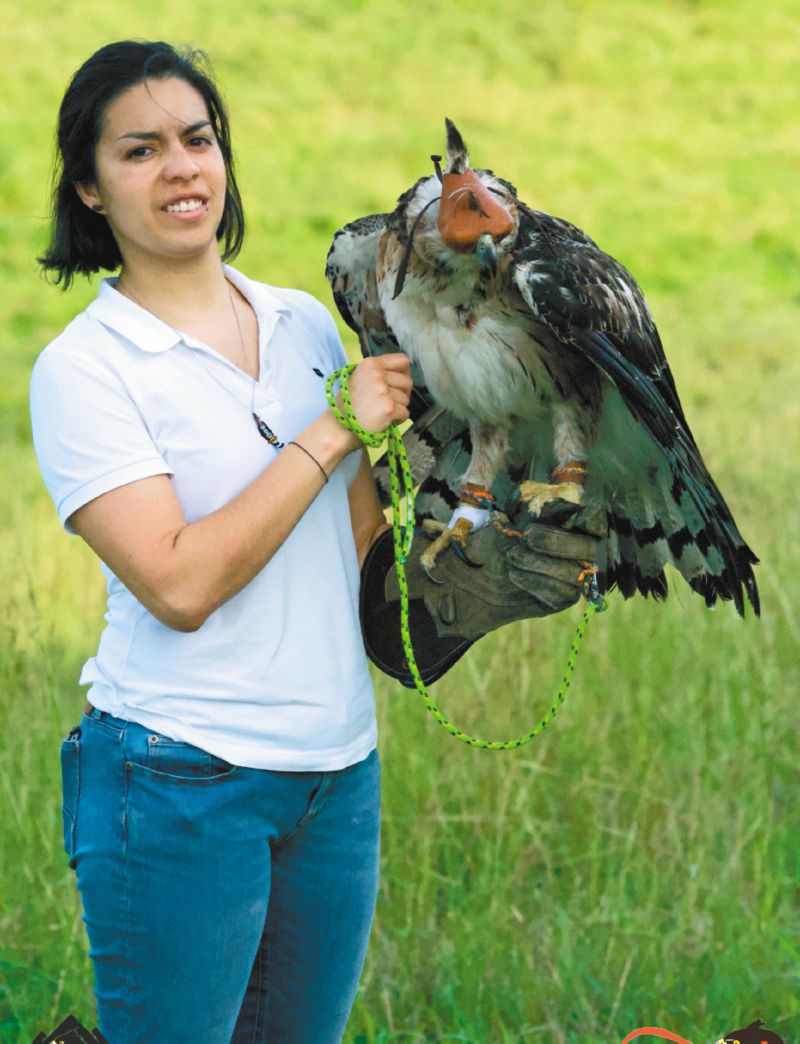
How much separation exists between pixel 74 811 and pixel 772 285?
10076mm

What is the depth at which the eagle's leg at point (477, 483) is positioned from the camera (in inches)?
106

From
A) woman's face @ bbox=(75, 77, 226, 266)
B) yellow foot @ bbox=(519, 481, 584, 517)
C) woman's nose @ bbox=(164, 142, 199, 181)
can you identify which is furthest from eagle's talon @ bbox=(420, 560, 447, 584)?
woman's nose @ bbox=(164, 142, 199, 181)

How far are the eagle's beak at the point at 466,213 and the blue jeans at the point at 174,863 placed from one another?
921mm

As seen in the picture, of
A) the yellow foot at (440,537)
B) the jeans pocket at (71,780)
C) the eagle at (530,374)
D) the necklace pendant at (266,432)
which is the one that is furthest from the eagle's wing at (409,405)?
the jeans pocket at (71,780)

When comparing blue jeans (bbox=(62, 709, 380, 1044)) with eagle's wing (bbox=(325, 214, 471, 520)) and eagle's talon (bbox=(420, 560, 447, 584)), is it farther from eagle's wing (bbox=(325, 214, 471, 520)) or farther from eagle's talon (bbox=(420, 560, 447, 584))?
eagle's wing (bbox=(325, 214, 471, 520))

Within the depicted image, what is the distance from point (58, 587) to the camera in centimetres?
503

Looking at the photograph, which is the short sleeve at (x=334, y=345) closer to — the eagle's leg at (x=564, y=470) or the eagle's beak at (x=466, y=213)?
the eagle's beak at (x=466, y=213)

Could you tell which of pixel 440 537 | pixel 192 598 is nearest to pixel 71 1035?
pixel 192 598

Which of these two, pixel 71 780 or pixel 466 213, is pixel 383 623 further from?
pixel 466 213

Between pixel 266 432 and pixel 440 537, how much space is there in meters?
0.65

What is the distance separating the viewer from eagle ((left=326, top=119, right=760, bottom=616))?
2398mm

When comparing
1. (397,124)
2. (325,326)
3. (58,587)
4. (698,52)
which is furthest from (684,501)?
(698,52)

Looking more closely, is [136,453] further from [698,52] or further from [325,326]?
[698,52]

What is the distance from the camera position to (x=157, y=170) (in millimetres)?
2102
